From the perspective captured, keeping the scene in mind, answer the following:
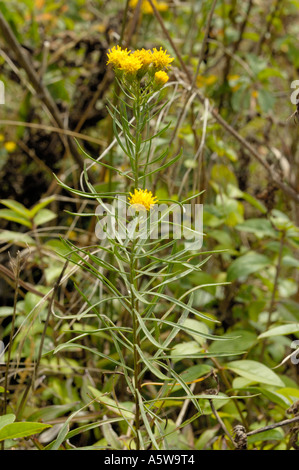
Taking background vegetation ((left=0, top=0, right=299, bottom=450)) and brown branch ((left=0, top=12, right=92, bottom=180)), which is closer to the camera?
background vegetation ((left=0, top=0, right=299, bottom=450))

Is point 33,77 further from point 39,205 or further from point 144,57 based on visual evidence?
point 144,57

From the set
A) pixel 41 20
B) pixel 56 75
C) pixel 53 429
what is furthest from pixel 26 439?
pixel 41 20

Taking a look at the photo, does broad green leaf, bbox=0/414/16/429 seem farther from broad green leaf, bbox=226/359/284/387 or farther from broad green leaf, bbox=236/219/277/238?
broad green leaf, bbox=236/219/277/238

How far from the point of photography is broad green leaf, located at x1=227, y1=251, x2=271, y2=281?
895mm

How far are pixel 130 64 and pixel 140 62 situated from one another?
0.01 metres

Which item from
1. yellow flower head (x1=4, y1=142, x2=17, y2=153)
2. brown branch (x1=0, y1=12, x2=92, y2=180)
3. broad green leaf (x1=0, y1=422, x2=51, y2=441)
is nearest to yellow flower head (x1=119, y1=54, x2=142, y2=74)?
broad green leaf (x1=0, y1=422, x2=51, y2=441)

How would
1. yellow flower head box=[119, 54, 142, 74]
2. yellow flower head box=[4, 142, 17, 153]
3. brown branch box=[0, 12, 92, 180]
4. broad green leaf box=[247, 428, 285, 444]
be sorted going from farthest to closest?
yellow flower head box=[4, 142, 17, 153], brown branch box=[0, 12, 92, 180], broad green leaf box=[247, 428, 285, 444], yellow flower head box=[119, 54, 142, 74]

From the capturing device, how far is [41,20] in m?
1.63

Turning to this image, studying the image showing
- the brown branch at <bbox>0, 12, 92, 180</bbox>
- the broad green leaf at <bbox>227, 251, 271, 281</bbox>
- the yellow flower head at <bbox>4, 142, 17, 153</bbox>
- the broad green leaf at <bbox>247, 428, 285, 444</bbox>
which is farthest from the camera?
the yellow flower head at <bbox>4, 142, 17, 153</bbox>

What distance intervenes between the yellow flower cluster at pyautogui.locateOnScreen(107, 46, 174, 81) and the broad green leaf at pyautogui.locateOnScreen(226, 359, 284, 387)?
16.5 inches

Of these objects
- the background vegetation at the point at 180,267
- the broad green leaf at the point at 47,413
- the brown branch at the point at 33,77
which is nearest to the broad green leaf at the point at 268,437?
the background vegetation at the point at 180,267

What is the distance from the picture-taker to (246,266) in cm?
91
